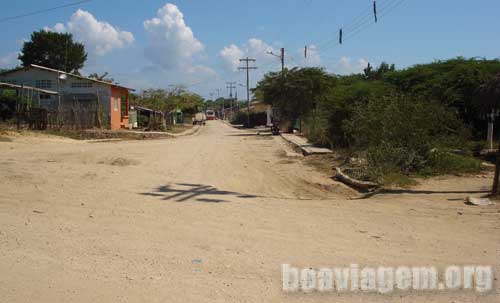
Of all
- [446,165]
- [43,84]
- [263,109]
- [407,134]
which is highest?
[43,84]

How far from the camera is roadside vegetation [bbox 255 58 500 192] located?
1172cm

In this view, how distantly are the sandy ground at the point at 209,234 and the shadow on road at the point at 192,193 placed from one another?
0.07 feet

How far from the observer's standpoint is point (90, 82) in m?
33.4

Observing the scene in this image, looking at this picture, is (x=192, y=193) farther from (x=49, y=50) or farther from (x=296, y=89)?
(x=49, y=50)

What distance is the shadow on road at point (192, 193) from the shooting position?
875cm

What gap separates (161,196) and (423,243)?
4984 millimetres

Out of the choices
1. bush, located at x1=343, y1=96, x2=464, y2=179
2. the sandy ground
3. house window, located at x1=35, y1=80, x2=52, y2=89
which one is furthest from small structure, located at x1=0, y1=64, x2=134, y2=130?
bush, located at x1=343, y1=96, x2=464, y2=179

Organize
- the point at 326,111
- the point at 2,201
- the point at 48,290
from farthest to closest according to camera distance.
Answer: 1. the point at 326,111
2. the point at 2,201
3. the point at 48,290

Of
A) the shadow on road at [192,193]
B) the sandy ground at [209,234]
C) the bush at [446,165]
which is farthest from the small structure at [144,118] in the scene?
the bush at [446,165]

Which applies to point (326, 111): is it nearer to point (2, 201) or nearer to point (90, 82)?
point (2, 201)

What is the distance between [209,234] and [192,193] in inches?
127

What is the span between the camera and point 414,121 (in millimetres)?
12070

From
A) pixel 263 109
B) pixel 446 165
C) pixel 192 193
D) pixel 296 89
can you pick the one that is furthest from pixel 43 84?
pixel 263 109

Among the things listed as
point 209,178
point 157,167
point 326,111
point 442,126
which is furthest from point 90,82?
point 442,126
